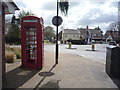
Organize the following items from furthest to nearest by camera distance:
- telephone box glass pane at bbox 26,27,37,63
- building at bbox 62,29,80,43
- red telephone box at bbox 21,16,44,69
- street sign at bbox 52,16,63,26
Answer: building at bbox 62,29,80,43, street sign at bbox 52,16,63,26, telephone box glass pane at bbox 26,27,37,63, red telephone box at bbox 21,16,44,69

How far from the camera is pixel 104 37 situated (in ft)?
302

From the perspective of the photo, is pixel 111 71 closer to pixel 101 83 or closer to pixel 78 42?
pixel 101 83

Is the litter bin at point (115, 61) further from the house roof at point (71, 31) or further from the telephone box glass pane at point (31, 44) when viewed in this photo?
the house roof at point (71, 31)

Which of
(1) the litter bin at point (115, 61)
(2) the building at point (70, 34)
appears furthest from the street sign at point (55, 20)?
(2) the building at point (70, 34)

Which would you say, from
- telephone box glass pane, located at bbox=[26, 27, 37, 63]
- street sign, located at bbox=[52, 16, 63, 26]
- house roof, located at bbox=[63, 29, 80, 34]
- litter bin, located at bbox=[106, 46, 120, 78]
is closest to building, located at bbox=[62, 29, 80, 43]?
house roof, located at bbox=[63, 29, 80, 34]

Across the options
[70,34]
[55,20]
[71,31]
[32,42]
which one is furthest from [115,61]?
[71,31]

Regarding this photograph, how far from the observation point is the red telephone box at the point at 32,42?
8.52 metres

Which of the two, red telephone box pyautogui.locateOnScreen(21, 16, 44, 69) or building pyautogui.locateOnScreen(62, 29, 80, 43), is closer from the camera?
red telephone box pyautogui.locateOnScreen(21, 16, 44, 69)

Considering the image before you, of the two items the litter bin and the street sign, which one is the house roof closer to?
the street sign

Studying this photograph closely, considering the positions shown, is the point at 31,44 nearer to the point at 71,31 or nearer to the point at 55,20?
the point at 55,20

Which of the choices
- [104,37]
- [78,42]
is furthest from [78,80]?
[104,37]

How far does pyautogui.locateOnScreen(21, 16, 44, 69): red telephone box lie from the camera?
335 inches

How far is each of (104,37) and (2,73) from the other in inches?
3548

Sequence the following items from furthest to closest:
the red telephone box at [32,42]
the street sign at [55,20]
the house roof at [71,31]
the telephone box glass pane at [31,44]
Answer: the house roof at [71,31] → the street sign at [55,20] → the telephone box glass pane at [31,44] → the red telephone box at [32,42]
